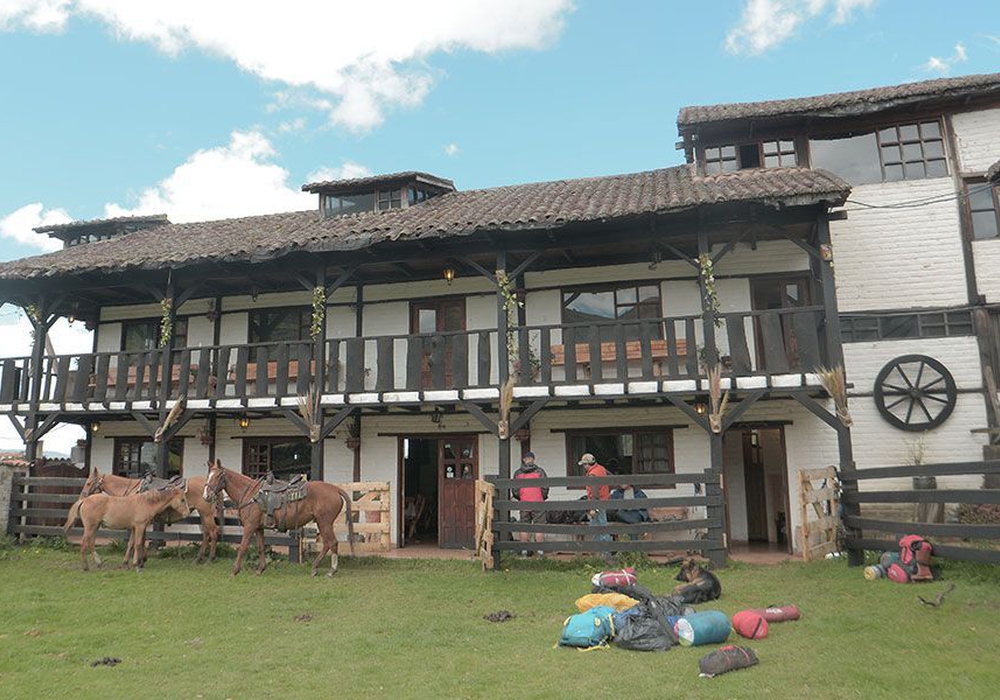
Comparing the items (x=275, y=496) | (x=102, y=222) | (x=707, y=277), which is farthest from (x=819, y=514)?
(x=102, y=222)

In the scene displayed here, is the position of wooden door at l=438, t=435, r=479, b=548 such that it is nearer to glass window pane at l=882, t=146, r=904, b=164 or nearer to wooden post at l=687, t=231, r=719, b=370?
wooden post at l=687, t=231, r=719, b=370

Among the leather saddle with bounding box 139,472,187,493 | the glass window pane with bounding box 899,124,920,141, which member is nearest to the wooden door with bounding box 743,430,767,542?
the glass window pane with bounding box 899,124,920,141

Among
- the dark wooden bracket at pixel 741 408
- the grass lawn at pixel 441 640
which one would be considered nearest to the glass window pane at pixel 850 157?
the dark wooden bracket at pixel 741 408

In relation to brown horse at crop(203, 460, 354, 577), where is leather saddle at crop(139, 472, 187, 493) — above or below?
above

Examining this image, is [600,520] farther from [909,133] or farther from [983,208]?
[909,133]

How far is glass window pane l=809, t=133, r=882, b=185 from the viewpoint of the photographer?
14.8 metres

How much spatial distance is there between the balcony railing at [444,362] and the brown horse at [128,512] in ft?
8.98

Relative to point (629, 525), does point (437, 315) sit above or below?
above

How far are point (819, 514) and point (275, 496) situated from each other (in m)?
8.85

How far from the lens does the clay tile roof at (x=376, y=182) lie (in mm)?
Result: 17484

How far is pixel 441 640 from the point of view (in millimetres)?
7414

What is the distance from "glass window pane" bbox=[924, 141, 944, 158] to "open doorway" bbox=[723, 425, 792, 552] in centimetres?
659

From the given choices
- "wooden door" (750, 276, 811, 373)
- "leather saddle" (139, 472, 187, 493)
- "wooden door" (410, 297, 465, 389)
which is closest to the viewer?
"leather saddle" (139, 472, 187, 493)

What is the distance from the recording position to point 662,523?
10.8 meters
